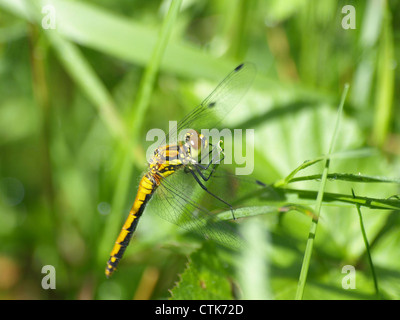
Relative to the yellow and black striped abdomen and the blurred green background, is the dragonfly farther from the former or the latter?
the blurred green background

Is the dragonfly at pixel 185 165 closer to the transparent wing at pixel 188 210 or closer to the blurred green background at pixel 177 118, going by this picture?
the transparent wing at pixel 188 210

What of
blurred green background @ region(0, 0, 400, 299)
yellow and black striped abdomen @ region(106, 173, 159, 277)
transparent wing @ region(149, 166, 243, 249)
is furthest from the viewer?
yellow and black striped abdomen @ region(106, 173, 159, 277)

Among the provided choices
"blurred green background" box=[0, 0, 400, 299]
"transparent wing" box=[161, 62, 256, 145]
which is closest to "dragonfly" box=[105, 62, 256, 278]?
"transparent wing" box=[161, 62, 256, 145]

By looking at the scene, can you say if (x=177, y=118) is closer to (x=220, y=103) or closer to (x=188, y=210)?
(x=220, y=103)

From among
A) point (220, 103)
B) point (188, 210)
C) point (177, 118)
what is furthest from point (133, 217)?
point (177, 118)

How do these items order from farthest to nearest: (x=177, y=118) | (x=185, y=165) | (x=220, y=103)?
1. (x=177, y=118)
2. (x=220, y=103)
3. (x=185, y=165)
